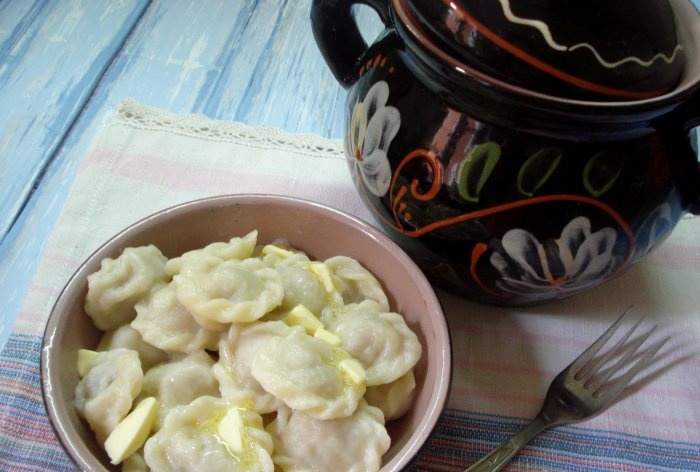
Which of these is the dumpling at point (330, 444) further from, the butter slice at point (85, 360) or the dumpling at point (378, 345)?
the butter slice at point (85, 360)

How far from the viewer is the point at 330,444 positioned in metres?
0.58

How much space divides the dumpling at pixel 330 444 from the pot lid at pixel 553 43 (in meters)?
0.36

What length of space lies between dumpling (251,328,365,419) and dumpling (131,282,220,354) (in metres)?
0.08

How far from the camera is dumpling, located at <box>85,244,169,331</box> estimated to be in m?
0.65

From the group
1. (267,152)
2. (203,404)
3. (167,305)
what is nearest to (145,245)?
(167,305)

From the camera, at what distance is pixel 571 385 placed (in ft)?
2.40

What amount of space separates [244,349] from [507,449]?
0.30 metres

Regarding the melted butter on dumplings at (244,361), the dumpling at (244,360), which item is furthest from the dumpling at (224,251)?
the dumpling at (244,360)

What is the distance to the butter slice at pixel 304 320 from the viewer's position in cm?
66

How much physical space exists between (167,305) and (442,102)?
0.36 metres

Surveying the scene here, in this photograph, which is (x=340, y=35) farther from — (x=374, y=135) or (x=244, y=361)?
(x=244, y=361)

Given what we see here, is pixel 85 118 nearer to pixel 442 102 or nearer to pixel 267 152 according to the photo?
pixel 267 152

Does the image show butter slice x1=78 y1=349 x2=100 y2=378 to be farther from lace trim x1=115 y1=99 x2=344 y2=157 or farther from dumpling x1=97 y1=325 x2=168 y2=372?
lace trim x1=115 y1=99 x2=344 y2=157

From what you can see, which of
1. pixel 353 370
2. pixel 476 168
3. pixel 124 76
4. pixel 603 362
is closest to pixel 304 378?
pixel 353 370
